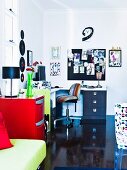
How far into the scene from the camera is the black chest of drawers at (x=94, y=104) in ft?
23.2

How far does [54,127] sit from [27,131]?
8.41 ft

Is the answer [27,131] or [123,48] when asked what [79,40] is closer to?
[123,48]

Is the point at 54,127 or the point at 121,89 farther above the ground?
the point at 121,89

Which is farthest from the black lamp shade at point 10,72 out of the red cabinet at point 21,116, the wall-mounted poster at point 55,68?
the wall-mounted poster at point 55,68

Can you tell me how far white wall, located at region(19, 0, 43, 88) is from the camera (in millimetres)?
5836

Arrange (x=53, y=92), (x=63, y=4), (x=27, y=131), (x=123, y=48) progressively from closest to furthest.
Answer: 1. (x=27, y=131)
2. (x=53, y=92)
3. (x=63, y=4)
4. (x=123, y=48)

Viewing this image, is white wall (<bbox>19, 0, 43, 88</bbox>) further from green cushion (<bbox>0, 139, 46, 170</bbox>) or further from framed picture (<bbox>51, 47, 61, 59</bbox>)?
green cushion (<bbox>0, 139, 46, 170</bbox>)

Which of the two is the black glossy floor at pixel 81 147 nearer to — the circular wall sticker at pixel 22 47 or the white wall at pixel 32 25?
the white wall at pixel 32 25

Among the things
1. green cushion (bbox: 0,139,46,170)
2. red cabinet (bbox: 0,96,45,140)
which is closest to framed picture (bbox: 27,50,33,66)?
red cabinet (bbox: 0,96,45,140)

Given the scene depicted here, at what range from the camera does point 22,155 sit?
8.87 feet

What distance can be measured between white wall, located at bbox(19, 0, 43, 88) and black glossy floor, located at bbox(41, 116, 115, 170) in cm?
137

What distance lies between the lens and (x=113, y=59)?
24.4ft

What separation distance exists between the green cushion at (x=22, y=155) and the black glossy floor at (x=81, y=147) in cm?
72

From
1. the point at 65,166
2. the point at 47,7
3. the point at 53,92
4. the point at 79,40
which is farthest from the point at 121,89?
the point at 65,166
